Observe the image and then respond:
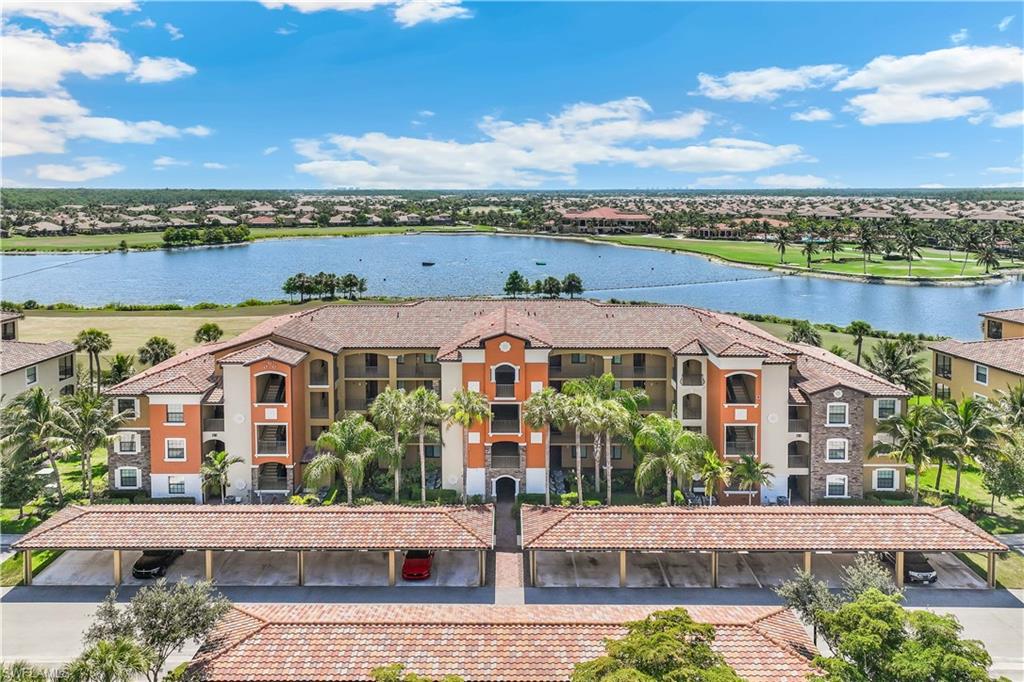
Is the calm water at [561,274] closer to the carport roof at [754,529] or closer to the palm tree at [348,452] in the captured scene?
the carport roof at [754,529]

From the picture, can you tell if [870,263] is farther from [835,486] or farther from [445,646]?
[445,646]

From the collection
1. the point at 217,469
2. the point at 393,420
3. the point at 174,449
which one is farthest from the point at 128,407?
the point at 393,420

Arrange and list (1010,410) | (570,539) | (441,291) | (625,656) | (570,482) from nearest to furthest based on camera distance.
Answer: (625,656)
(570,539)
(1010,410)
(570,482)
(441,291)

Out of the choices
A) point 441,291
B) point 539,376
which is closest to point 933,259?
Answer: point 441,291

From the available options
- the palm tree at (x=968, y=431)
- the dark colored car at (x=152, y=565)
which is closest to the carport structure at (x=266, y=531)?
the dark colored car at (x=152, y=565)

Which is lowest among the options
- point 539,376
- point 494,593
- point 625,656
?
point 494,593

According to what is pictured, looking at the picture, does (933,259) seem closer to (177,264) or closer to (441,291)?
(441,291)

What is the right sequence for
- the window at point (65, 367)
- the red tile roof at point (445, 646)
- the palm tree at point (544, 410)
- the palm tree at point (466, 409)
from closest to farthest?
the red tile roof at point (445, 646) → the palm tree at point (544, 410) → the palm tree at point (466, 409) → the window at point (65, 367)
